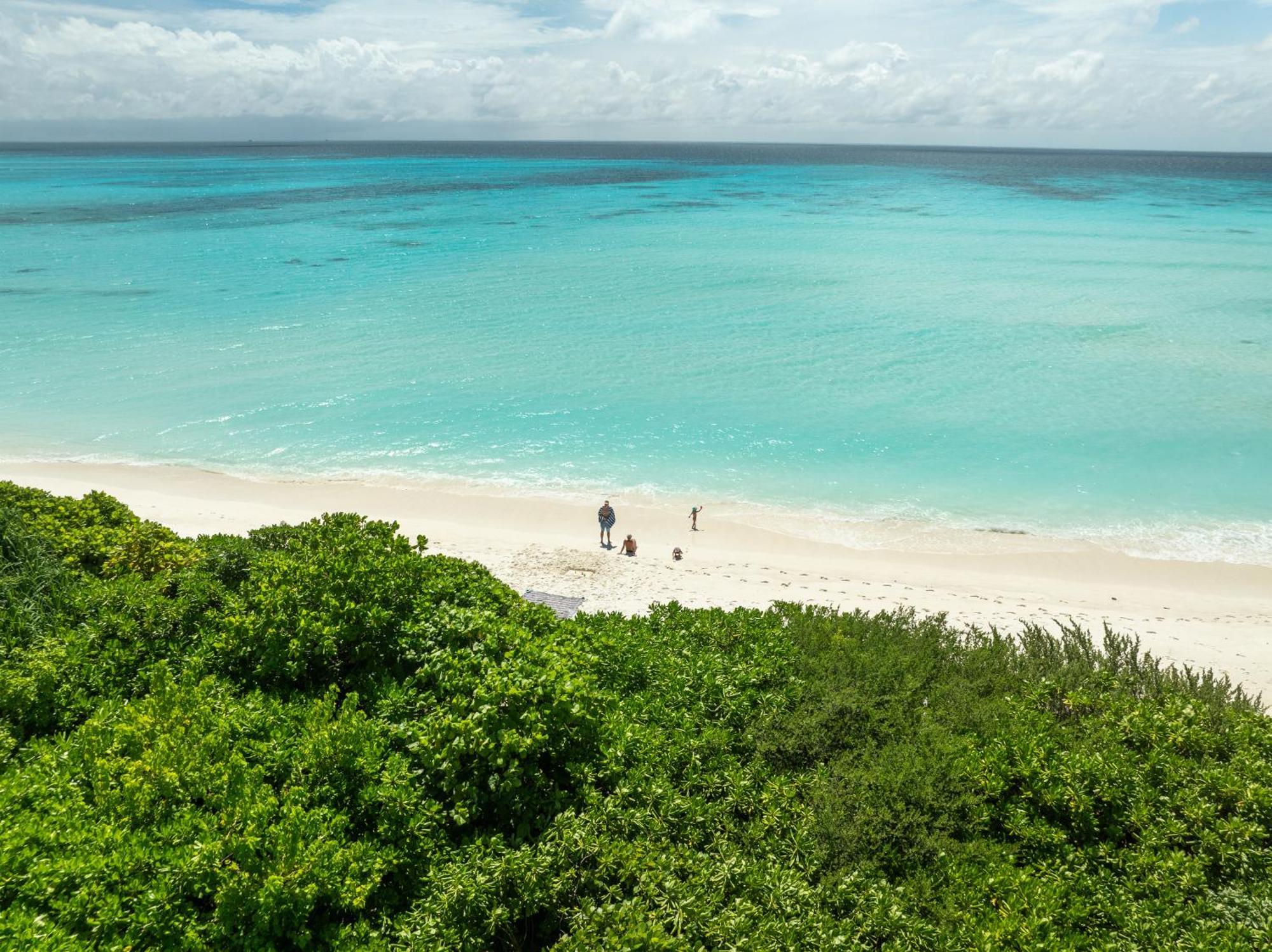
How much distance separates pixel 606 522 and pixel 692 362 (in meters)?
15.0

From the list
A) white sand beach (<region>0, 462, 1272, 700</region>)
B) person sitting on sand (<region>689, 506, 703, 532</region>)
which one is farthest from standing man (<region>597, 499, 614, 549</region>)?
person sitting on sand (<region>689, 506, 703, 532</region>)

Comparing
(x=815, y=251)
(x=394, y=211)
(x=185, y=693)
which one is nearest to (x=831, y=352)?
(x=815, y=251)

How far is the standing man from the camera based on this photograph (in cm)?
2023

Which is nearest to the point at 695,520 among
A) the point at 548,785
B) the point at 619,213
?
the point at 548,785

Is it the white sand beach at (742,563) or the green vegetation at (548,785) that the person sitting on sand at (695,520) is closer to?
the white sand beach at (742,563)

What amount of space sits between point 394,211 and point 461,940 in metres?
81.1

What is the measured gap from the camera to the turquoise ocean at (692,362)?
80.2 ft

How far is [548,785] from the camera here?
723 cm

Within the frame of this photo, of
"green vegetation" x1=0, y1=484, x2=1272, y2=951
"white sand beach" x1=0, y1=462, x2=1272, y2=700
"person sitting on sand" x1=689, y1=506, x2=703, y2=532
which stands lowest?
"white sand beach" x1=0, y1=462, x2=1272, y2=700

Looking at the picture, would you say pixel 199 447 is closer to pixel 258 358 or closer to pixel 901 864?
pixel 258 358

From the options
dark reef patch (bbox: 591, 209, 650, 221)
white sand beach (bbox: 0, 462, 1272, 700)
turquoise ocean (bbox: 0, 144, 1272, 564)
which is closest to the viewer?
white sand beach (bbox: 0, 462, 1272, 700)

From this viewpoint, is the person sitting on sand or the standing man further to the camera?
the person sitting on sand

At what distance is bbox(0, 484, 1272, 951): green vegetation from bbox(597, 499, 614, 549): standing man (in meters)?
10.3

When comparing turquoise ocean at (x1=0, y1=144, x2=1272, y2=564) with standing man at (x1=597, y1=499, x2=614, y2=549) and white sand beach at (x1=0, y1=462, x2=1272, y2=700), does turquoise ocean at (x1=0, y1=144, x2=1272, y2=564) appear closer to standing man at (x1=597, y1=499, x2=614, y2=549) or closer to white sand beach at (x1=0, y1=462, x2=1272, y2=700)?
white sand beach at (x1=0, y1=462, x2=1272, y2=700)
